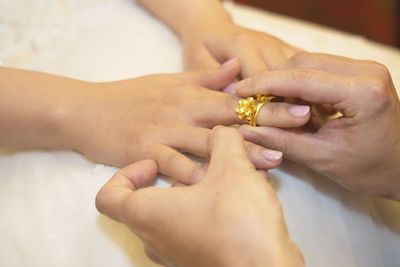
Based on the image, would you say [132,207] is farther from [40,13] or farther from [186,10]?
[40,13]

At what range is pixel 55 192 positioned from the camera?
700mm

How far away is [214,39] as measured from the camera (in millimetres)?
857

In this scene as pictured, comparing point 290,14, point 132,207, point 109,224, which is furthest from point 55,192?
point 290,14

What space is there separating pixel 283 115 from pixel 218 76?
0.55 ft

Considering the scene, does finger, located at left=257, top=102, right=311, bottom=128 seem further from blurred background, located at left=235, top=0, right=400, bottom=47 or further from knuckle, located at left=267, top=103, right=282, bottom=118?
blurred background, located at left=235, top=0, right=400, bottom=47

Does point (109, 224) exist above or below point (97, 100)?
below

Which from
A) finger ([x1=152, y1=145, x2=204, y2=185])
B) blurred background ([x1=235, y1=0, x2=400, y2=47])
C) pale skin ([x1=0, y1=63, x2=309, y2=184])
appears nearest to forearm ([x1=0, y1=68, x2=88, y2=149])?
pale skin ([x1=0, y1=63, x2=309, y2=184])

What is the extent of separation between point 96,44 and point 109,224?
1.30 feet

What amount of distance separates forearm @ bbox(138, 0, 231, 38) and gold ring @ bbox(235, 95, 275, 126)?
276mm

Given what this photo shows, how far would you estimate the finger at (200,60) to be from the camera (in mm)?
837

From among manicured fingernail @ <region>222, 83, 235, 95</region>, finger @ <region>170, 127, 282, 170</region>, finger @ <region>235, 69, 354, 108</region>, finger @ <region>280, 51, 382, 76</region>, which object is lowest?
finger @ <region>170, 127, 282, 170</region>

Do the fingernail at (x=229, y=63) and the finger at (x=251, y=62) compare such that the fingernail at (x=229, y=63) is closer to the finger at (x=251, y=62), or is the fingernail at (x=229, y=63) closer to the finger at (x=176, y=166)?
the finger at (x=251, y=62)

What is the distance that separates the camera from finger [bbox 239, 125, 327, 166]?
64 cm

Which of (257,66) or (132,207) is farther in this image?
(257,66)
